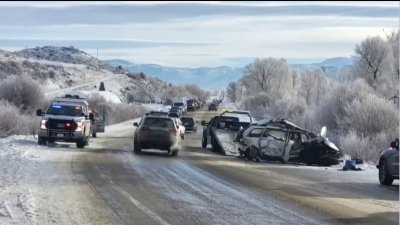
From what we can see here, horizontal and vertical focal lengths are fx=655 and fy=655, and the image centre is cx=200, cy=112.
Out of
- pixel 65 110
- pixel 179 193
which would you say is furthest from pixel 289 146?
pixel 179 193

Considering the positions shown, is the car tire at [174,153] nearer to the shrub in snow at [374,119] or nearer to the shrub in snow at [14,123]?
the shrub in snow at [374,119]

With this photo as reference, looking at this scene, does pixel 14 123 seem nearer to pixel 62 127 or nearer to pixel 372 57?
pixel 62 127

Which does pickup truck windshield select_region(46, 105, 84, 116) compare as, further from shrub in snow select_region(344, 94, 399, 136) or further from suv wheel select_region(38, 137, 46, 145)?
shrub in snow select_region(344, 94, 399, 136)

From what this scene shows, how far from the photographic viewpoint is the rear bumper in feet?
93.5

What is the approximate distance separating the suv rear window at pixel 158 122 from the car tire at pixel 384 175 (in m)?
11.0

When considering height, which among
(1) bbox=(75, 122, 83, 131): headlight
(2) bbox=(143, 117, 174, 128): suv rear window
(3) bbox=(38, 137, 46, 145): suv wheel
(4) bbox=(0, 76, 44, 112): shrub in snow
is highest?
(4) bbox=(0, 76, 44, 112): shrub in snow

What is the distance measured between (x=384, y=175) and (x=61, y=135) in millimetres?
15229

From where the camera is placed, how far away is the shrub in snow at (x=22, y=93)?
59875mm

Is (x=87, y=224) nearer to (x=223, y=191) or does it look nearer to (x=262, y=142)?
(x=223, y=191)

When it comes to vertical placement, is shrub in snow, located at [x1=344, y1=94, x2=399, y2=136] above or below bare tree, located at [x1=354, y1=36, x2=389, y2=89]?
below

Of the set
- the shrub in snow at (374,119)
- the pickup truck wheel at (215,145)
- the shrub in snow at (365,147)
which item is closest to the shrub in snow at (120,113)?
the shrub in snow at (374,119)

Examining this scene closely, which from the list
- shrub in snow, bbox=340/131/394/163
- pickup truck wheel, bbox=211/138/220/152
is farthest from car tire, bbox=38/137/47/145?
shrub in snow, bbox=340/131/394/163

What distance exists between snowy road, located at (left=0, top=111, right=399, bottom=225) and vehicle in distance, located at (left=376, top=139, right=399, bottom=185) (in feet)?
1.14

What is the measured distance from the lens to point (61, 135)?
94.0ft
